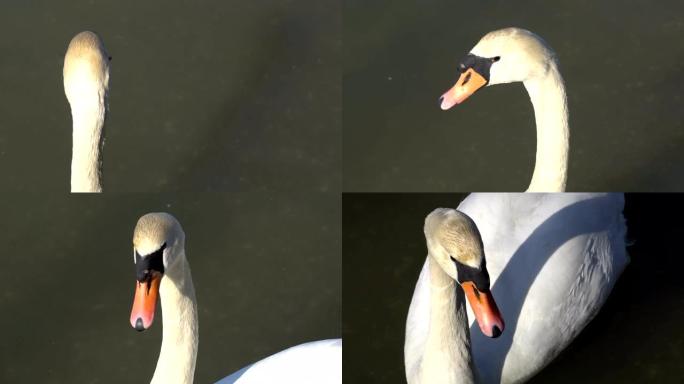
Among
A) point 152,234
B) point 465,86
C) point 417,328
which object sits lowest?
point 417,328

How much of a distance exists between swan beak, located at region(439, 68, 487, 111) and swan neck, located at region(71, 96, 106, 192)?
138 centimetres

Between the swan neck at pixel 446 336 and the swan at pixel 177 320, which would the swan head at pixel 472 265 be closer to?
the swan neck at pixel 446 336

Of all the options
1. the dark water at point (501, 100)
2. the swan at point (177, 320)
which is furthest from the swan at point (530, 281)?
the dark water at point (501, 100)

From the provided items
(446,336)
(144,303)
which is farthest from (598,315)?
(144,303)

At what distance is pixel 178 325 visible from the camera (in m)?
3.91

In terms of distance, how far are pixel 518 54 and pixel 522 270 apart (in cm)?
92

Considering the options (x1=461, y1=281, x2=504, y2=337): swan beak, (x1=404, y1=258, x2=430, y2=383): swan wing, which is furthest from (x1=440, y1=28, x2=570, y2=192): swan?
(x1=461, y1=281, x2=504, y2=337): swan beak

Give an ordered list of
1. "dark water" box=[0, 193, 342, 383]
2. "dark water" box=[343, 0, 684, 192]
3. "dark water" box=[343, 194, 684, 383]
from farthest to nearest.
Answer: "dark water" box=[343, 0, 684, 192] < "dark water" box=[0, 193, 342, 383] < "dark water" box=[343, 194, 684, 383]

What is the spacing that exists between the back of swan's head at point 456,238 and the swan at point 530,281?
645mm

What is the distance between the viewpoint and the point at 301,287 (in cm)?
525

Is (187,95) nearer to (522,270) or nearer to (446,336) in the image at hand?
(522,270)

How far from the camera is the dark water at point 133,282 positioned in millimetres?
4918

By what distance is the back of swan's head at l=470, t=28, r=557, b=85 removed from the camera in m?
4.13

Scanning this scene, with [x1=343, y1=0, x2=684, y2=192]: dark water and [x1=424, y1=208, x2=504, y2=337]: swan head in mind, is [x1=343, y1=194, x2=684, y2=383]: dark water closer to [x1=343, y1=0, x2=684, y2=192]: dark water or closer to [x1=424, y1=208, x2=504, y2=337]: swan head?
[x1=343, y1=0, x2=684, y2=192]: dark water
